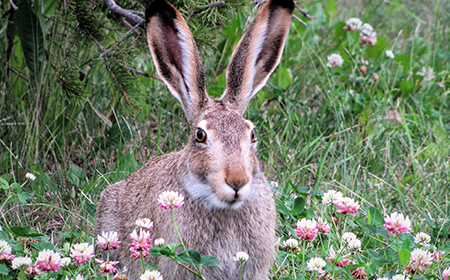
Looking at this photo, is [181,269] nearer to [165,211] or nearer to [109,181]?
[165,211]

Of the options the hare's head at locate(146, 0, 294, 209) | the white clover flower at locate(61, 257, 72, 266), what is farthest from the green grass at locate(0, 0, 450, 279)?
the hare's head at locate(146, 0, 294, 209)

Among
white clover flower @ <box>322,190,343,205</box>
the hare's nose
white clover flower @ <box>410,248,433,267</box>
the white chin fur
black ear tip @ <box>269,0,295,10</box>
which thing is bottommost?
white clover flower @ <box>322,190,343,205</box>

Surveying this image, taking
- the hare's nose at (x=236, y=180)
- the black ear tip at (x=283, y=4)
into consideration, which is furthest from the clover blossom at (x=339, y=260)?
the black ear tip at (x=283, y=4)

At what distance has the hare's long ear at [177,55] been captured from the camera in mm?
4227

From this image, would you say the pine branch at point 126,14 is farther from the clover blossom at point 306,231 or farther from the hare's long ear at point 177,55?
the clover blossom at point 306,231

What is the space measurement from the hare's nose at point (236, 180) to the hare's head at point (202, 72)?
0.26 meters

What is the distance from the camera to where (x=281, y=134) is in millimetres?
6090

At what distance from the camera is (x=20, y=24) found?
17.6 feet

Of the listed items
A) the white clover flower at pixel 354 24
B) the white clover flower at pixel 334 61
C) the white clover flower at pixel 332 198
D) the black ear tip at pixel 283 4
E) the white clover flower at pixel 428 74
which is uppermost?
the black ear tip at pixel 283 4

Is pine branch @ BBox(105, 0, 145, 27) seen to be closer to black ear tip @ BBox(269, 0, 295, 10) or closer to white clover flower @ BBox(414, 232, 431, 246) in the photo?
black ear tip @ BBox(269, 0, 295, 10)

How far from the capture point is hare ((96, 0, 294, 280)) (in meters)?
3.71

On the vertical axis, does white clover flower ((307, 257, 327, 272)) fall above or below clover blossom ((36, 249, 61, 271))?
→ below

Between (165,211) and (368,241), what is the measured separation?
1416 millimetres

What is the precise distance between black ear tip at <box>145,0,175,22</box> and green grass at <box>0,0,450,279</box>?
97 centimetres
